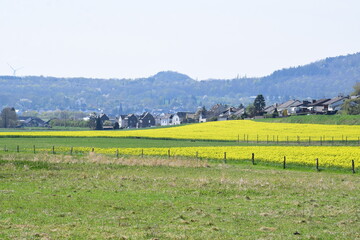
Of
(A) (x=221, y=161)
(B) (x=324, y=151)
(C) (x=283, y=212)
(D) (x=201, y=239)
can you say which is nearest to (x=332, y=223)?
(C) (x=283, y=212)

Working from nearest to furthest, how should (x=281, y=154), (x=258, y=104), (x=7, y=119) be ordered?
(x=281, y=154)
(x=7, y=119)
(x=258, y=104)

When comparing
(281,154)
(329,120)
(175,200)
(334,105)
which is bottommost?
(329,120)

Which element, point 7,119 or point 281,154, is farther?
point 7,119

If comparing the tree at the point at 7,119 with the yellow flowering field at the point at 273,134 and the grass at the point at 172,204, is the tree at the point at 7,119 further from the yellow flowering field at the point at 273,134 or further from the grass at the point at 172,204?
the grass at the point at 172,204

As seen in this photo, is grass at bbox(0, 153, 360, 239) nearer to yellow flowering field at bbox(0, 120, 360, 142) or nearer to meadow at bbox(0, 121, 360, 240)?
meadow at bbox(0, 121, 360, 240)

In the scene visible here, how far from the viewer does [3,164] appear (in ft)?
135

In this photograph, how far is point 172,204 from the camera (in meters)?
25.3

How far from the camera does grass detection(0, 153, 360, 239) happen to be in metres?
19.4

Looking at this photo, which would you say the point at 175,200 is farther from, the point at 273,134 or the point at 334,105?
the point at 334,105

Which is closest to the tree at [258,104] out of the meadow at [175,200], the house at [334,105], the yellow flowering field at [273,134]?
the house at [334,105]

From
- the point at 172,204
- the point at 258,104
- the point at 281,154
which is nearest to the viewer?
the point at 172,204

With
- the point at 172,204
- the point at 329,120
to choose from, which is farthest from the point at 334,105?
the point at 172,204

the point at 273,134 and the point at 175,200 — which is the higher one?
the point at 175,200

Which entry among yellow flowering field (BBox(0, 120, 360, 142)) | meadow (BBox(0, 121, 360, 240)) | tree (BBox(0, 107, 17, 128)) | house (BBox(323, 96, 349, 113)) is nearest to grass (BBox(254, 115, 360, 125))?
yellow flowering field (BBox(0, 120, 360, 142))
